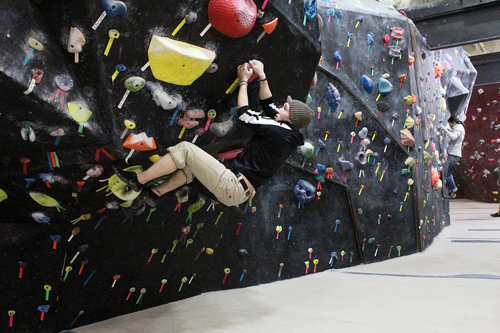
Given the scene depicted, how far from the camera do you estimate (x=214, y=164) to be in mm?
2162

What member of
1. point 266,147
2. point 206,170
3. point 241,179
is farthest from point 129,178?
point 266,147

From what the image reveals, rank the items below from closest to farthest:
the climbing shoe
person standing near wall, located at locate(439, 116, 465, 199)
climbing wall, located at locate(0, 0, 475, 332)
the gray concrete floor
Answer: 1. climbing wall, located at locate(0, 0, 475, 332)
2. the climbing shoe
3. the gray concrete floor
4. person standing near wall, located at locate(439, 116, 465, 199)

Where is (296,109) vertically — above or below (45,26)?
below

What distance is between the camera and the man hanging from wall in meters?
2.13

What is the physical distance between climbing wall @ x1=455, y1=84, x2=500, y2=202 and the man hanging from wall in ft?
27.8

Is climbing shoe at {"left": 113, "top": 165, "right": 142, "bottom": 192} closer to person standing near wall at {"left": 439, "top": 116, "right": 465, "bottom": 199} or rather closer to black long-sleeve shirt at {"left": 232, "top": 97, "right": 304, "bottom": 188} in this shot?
black long-sleeve shirt at {"left": 232, "top": 97, "right": 304, "bottom": 188}

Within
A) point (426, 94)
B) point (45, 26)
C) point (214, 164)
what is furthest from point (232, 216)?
point (426, 94)

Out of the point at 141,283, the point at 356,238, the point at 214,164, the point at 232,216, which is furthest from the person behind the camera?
the point at 356,238

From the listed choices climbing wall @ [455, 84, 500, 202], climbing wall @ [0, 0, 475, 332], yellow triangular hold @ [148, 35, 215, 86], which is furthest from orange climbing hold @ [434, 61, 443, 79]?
yellow triangular hold @ [148, 35, 215, 86]

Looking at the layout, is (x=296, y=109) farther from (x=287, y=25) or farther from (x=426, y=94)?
(x=426, y=94)

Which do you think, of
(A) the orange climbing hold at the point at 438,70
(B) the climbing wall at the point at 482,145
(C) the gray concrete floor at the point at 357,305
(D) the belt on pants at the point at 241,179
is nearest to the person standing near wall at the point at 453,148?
(A) the orange climbing hold at the point at 438,70

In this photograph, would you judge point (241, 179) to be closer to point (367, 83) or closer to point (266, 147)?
point (266, 147)

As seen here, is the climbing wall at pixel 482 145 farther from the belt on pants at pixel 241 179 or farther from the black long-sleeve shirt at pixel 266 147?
the belt on pants at pixel 241 179

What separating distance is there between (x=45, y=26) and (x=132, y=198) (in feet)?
2.90
